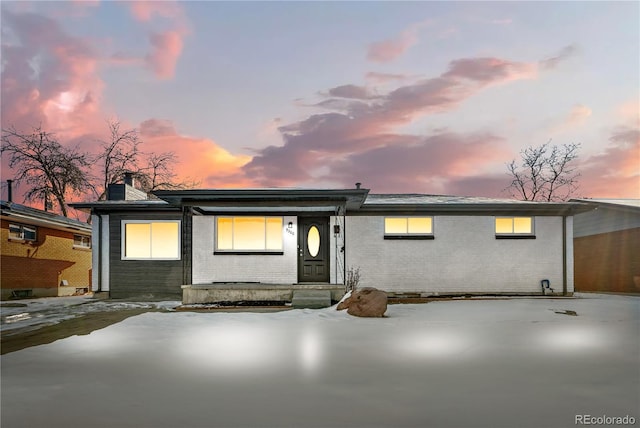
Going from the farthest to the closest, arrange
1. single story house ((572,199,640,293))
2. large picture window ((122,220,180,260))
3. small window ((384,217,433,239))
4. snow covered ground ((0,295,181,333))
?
single story house ((572,199,640,293)), large picture window ((122,220,180,260)), small window ((384,217,433,239)), snow covered ground ((0,295,181,333))

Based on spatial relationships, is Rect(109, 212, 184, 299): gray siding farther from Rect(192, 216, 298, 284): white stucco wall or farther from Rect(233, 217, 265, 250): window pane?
Rect(233, 217, 265, 250): window pane

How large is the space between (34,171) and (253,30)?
22.2 meters

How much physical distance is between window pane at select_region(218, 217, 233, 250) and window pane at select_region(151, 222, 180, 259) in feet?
5.50

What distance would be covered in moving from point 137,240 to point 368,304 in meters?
9.29

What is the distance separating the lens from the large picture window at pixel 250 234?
15039 millimetres

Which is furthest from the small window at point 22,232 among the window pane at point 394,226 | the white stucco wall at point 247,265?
the window pane at point 394,226

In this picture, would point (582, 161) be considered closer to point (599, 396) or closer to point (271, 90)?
point (271, 90)

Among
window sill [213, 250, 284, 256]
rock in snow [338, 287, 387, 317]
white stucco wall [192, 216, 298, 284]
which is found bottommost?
rock in snow [338, 287, 387, 317]

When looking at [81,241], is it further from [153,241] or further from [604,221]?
[604,221]

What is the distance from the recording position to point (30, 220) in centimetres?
1808

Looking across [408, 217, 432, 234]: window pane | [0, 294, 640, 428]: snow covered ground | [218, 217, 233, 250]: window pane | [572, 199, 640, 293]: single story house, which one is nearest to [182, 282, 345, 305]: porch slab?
[218, 217, 233, 250]: window pane

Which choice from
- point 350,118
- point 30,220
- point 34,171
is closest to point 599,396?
point 350,118

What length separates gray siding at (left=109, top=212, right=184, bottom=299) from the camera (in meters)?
15.6

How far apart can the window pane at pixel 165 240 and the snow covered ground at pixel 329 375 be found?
6732 millimetres
